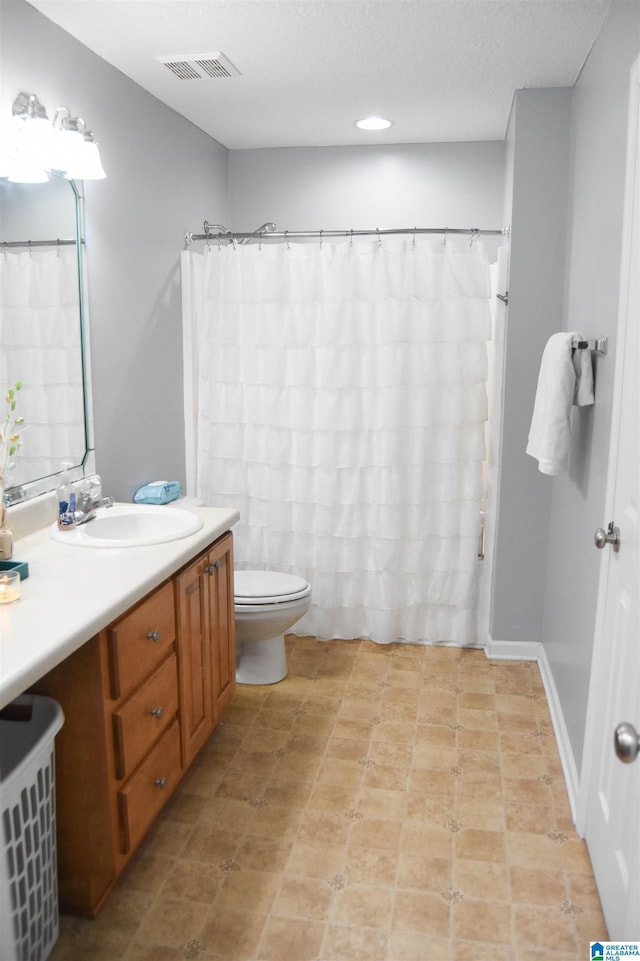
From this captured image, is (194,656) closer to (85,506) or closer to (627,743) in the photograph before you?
(85,506)

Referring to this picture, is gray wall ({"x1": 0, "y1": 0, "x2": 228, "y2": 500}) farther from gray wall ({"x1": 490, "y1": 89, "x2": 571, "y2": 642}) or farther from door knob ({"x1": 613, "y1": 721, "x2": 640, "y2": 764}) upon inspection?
door knob ({"x1": 613, "y1": 721, "x2": 640, "y2": 764})

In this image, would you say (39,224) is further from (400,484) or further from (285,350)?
(400,484)

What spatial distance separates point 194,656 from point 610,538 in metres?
1.25

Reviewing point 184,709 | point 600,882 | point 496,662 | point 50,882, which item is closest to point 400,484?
point 496,662

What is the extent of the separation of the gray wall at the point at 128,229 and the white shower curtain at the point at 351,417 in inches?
7.5

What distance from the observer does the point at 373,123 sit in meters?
3.34

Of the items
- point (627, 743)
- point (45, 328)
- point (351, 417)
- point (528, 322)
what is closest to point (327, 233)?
point (351, 417)

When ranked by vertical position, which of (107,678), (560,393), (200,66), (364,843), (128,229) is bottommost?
(364,843)

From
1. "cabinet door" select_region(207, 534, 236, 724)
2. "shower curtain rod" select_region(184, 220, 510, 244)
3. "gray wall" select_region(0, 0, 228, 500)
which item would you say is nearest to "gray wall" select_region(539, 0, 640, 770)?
"shower curtain rod" select_region(184, 220, 510, 244)

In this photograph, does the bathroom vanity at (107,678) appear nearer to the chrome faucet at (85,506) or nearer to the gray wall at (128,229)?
the chrome faucet at (85,506)

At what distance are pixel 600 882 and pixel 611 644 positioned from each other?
1.99 feet

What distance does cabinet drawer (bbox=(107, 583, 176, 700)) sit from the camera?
69.7 inches

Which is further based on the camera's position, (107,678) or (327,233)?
(327,233)

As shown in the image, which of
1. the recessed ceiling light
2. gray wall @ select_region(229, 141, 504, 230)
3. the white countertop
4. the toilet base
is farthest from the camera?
gray wall @ select_region(229, 141, 504, 230)
